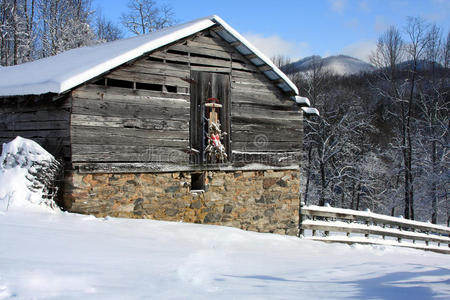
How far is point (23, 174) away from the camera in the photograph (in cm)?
680

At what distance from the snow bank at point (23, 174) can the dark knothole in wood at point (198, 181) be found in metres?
3.61

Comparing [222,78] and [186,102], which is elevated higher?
[222,78]

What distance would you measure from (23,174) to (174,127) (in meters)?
3.36

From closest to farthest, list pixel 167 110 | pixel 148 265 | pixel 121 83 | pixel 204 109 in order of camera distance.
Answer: pixel 148 265
pixel 121 83
pixel 167 110
pixel 204 109

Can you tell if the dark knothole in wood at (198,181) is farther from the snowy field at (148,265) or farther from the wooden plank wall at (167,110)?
the snowy field at (148,265)

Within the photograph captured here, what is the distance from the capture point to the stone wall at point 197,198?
7.86 meters

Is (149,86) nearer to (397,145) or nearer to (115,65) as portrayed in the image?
(115,65)

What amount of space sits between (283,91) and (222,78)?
1.96 metres

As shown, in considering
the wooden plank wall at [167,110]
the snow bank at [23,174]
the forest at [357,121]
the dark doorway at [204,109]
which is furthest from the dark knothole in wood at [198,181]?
the forest at [357,121]

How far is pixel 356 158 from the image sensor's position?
999 inches

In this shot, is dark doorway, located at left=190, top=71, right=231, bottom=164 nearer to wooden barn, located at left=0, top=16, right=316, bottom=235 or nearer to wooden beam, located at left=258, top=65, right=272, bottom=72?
wooden barn, located at left=0, top=16, right=316, bottom=235

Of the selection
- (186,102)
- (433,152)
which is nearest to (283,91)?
(186,102)

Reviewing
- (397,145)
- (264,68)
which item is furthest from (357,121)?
(264,68)

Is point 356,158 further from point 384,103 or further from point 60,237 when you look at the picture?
point 60,237
